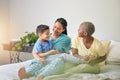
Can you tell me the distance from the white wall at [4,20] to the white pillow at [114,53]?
536 mm

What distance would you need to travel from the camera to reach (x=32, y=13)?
112 centimetres

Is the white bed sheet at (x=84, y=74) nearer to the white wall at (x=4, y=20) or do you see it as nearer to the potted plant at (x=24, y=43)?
the potted plant at (x=24, y=43)

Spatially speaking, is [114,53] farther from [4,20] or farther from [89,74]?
[4,20]

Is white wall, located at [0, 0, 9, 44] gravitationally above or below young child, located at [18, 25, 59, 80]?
above

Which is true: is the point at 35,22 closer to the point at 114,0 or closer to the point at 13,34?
the point at 13,34

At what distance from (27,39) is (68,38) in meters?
0.31

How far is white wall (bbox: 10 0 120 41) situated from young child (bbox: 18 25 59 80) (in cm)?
19

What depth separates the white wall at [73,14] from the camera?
969 mm

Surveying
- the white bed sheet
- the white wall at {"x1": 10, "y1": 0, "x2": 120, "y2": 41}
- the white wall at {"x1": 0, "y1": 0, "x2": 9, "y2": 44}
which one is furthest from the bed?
the white wall at {"x1": 0, "y1": 0, "x2": 9, "y2": 44}

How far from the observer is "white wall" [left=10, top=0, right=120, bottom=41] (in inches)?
38.1

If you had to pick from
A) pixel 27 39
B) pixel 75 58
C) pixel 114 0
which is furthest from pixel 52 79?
pixel 114 0

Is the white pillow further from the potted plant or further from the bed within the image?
the potted plant

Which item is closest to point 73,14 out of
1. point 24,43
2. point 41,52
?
point 24,43

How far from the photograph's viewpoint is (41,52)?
726mm
